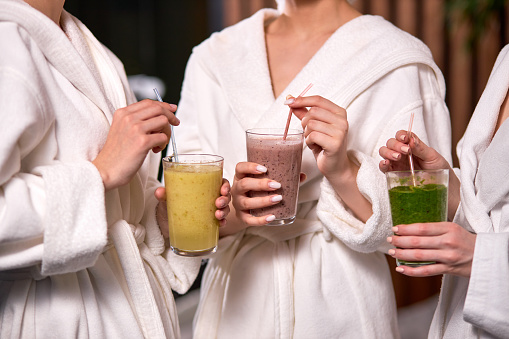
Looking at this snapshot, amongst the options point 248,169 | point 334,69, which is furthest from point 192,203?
point 334,69

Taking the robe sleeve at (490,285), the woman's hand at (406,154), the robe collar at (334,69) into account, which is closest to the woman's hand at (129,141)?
the robe collar at (334,69)

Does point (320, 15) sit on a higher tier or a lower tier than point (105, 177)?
higher

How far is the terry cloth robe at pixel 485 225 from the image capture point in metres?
1.17

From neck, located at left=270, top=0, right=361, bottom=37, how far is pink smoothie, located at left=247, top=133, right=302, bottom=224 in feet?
1.82

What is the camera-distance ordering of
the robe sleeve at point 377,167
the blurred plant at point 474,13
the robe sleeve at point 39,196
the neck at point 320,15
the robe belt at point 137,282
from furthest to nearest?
1. the blurred plant at point 474,13
2. the neck at point 320,15
3. the robe sleeve at point 377,167
4. the robe belt at point 137,282
5. the robe sleeve at point 39,196

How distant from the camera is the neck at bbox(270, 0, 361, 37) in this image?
1779 millimetres

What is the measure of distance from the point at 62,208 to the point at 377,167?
0.82 meters

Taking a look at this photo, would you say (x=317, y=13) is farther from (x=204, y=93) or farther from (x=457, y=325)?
(x=457, y=325)

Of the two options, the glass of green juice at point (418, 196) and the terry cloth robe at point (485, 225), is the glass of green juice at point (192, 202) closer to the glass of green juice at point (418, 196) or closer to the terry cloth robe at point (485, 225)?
the glass of green juice at point (418, 196)

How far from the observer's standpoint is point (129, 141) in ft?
4.01

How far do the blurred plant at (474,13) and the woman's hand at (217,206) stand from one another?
2601 mm

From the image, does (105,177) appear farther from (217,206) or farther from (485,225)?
(485,225)

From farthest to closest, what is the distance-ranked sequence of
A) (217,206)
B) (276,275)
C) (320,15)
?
(320,15)
(276,275)
(217,206)

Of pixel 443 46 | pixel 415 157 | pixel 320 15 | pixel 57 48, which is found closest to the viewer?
pixel 57 48
